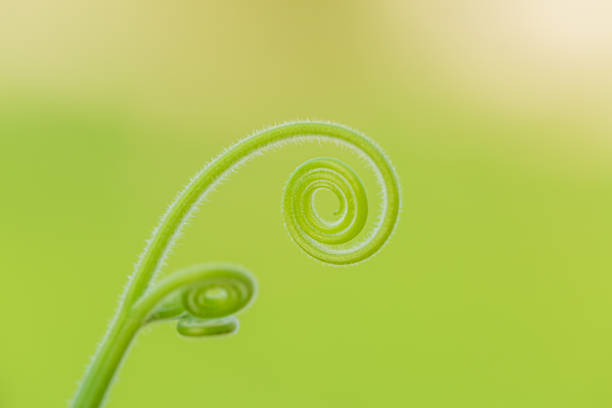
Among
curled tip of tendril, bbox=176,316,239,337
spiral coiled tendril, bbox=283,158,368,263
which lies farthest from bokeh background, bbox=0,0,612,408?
curled tip of tendril, bbox=176,316,239,337

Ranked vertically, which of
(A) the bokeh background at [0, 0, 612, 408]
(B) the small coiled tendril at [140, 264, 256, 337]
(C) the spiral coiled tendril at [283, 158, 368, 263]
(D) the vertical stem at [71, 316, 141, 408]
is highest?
(A) the bokeh background at [0, 0, 612, 408]

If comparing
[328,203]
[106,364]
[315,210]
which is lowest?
[106,364]

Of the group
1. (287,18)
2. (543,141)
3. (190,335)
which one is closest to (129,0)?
(287,18)

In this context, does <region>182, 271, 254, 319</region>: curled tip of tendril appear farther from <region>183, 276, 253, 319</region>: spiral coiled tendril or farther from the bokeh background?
the bokeh background

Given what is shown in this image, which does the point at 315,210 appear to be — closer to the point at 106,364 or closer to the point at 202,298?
the point at 202,298

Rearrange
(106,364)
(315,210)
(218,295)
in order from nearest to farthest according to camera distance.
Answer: (106,364)
(218,295)
(315,210)

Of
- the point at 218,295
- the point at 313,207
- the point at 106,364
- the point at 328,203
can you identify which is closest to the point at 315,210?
the point at 313,207

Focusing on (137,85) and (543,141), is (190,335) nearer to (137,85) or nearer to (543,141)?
(137,85)

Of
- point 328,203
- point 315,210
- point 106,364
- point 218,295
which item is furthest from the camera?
point 328,203
